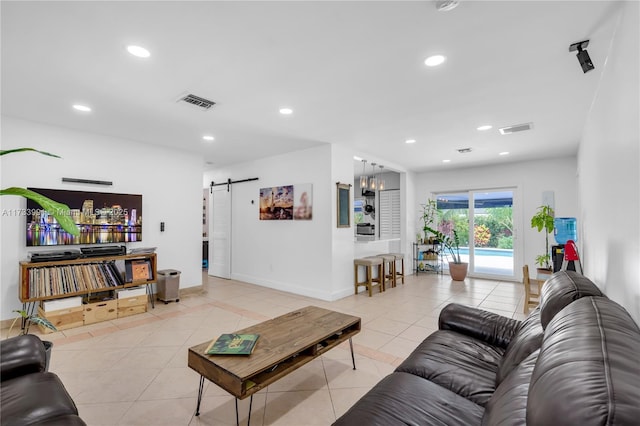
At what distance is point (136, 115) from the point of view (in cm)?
363

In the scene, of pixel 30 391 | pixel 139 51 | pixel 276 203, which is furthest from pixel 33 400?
pixel 276 203

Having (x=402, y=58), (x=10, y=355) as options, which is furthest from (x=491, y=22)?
(x=10, y=355)

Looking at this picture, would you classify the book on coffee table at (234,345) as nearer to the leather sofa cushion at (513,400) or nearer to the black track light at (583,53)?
the leather sofa cushion at (513,400)

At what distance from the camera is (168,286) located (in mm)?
4660

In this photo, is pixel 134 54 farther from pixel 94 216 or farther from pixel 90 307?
pixel 90 307

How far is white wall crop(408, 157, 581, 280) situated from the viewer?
19.4 feet

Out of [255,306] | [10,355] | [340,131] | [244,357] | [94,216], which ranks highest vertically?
[340,131]

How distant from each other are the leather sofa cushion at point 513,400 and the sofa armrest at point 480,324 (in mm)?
929

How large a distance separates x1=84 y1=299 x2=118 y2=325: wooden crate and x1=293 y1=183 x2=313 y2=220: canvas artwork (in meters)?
2.92

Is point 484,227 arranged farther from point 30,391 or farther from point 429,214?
point 30,391

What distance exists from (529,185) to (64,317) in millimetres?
8049

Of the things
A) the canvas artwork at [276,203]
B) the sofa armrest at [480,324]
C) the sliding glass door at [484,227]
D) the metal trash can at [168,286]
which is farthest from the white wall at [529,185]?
the metal trash can at [168,286]

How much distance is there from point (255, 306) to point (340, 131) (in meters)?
2.86

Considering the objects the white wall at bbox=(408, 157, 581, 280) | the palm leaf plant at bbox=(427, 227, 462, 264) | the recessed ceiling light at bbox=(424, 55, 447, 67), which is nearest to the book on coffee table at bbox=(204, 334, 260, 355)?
the recessed ceiling light at bbox=(424, 55, 447, 67)
